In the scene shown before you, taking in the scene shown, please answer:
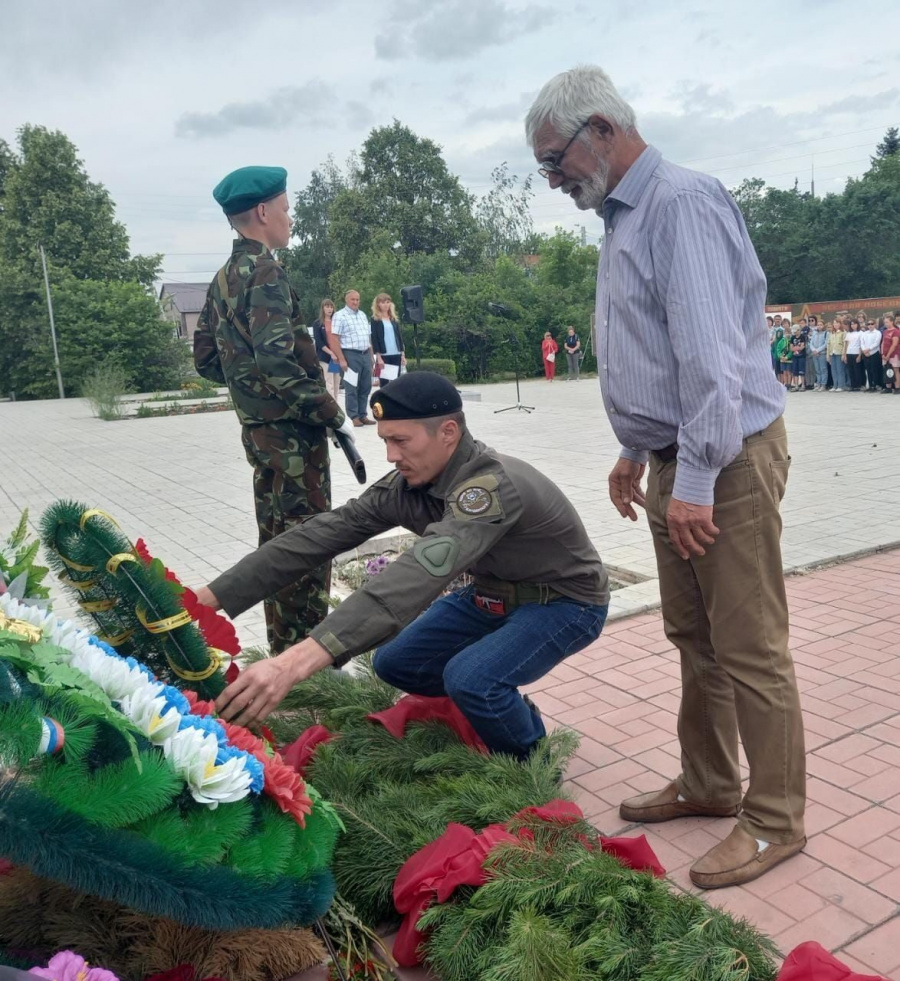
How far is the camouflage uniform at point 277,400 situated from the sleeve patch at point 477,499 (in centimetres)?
132

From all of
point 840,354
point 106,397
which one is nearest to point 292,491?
point 840,354

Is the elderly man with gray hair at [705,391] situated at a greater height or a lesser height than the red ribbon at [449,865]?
greater

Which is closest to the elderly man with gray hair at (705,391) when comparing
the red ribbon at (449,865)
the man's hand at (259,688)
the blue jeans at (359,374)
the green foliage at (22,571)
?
the red ribbon at (449,865)

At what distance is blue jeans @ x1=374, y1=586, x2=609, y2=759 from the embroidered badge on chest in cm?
51

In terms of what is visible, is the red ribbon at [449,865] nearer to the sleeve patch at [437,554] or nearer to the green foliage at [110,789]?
the sleeve patch at [437,554]

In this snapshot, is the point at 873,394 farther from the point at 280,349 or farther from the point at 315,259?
the point at 315,259

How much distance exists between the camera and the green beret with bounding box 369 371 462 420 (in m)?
2.71

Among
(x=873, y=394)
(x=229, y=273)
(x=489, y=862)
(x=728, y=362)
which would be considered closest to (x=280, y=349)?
(x=229, y=273)

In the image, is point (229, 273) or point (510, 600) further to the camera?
point (229, 273)

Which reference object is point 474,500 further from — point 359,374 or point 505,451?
point 359,374

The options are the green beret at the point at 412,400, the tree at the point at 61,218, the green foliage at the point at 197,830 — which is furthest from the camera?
the tree at the point at 61,218

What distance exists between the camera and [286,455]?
388cm

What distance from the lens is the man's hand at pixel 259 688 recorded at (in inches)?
Answer: 78.6

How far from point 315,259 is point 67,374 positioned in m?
32.8
